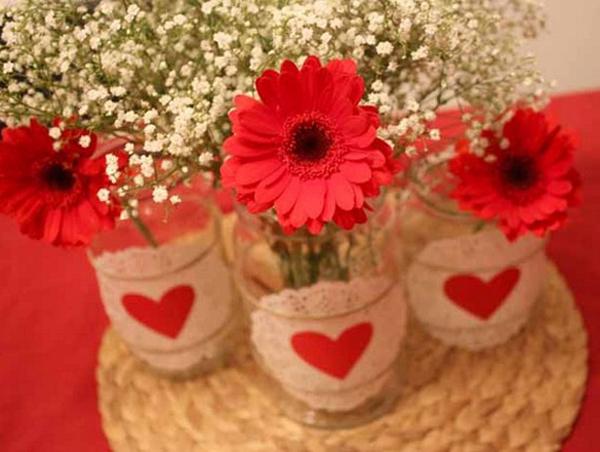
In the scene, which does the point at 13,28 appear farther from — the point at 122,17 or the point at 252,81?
the point at 252,81

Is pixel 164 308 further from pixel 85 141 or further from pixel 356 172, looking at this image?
pixel 356 172

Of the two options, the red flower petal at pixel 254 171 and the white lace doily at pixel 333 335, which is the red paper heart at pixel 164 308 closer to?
the white lace doily at pixel 333 335

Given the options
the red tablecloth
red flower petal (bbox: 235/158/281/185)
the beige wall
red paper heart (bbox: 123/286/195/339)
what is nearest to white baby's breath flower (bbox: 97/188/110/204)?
red flower petal (bbox: 235/158/281/185)

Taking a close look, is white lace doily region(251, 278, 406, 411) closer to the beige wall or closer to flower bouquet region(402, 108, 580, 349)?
flower bouquet region(402, 108, 580, 349)

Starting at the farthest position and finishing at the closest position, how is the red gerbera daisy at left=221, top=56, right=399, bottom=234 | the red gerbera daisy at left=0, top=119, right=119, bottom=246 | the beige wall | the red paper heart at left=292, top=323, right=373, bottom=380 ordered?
the beige wall < the red paper heart at left=292, top=323, right=373, bottom=380 < the red gerbera daisy at left=0, top=119, right=119, bottom=246 < the red gerbera daisy at left=221, top=56, right=399, bottom=234

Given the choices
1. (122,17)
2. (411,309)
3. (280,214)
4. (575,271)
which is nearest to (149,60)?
(122,17)
